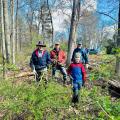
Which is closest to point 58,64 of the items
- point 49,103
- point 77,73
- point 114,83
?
point 114,83

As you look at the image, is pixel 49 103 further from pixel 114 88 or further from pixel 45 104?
pixel 114 88

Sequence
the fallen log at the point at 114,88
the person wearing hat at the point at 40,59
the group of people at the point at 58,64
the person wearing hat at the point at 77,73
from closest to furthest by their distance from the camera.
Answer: the group of people at the point at 58,64 < the person wearing hat at the point at 77,73 < the fallen log at the point at 114,88 < the person wearing hat at the point at 40,59

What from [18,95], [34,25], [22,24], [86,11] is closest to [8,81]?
[18,95]

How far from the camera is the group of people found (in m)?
8.34

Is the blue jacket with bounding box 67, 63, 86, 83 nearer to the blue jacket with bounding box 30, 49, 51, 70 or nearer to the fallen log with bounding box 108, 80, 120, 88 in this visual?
the blue jacket with bounding box 30, 49, 51, 70

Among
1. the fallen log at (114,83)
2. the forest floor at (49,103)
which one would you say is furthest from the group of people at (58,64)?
the fallen log at (114,83)

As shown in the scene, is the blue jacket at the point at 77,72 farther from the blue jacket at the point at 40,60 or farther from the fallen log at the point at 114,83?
the fallen log at the point at 114,83

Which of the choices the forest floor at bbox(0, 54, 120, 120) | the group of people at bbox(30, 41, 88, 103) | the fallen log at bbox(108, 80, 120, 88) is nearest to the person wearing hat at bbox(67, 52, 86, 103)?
the group of people at bbox(30, 41, 88, 103)

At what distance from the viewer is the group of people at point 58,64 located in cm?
834

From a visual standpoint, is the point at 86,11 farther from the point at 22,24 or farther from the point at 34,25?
the point at 22,24

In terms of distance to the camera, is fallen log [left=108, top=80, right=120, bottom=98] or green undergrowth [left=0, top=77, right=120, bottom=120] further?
fallen log [left=108, top=80, right=120, bottom=98]

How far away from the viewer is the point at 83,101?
705cm

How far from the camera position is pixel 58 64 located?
1143 cm

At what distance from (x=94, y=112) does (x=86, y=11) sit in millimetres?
23018
